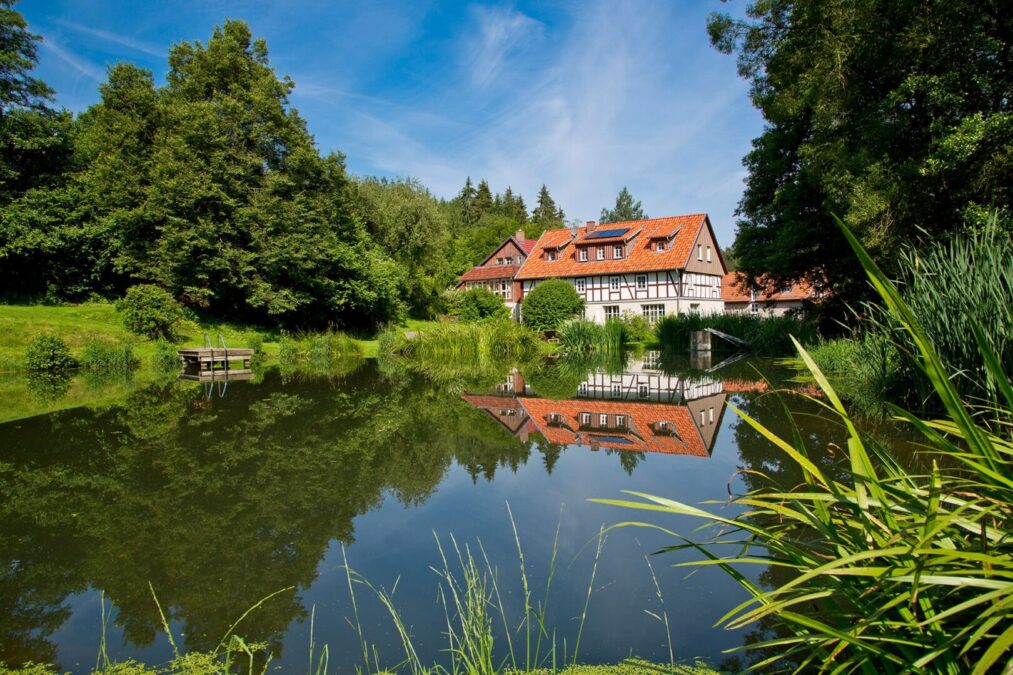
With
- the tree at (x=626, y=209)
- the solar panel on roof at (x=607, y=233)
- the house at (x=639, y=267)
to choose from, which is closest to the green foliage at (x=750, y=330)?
the house at (x=639, y=267)

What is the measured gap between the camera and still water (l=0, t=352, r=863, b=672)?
2527 millimetres

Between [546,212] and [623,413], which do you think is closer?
[623,413]

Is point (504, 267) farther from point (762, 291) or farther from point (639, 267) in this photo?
point (762, 291)

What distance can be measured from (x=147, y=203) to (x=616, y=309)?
2476 centimetres

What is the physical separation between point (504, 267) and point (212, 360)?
3024cm

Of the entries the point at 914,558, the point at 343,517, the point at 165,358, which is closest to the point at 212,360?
the point at 165,358

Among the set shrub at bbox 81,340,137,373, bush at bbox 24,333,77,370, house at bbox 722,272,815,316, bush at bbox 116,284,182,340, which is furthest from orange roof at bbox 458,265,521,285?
bush at bbox 24,333,77,370

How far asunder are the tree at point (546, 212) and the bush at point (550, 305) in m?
44.4

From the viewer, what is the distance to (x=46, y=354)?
15031 millimetres

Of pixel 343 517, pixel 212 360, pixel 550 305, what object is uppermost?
pixel 550 305

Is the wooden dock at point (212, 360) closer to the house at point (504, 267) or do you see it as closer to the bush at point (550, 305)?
the bush at point (550, 305)

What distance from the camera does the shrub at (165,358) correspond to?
1662cm

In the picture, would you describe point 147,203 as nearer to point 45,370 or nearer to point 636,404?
point 45,370

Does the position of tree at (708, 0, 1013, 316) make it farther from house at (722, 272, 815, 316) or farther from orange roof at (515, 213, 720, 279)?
house at (722, 272, 815, 316)
